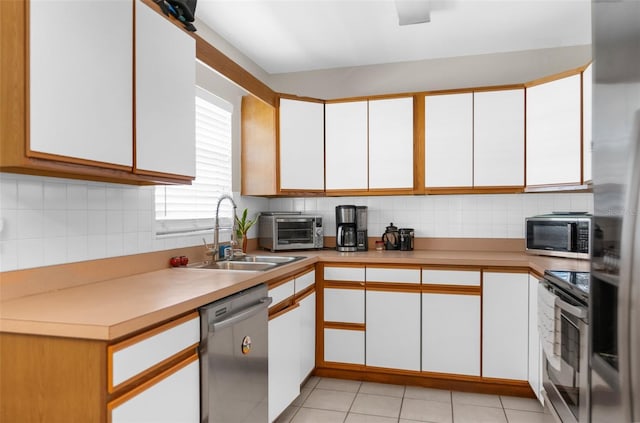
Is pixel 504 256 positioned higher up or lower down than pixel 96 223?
lower down

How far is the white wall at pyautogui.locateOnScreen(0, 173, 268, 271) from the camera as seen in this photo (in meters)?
1.60

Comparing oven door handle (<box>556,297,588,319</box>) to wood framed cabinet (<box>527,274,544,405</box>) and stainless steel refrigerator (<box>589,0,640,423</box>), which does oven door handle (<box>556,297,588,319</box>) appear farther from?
stainless steel refrigerator (<box>589,0,640,423</box>)

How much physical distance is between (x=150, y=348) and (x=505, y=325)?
2.42m

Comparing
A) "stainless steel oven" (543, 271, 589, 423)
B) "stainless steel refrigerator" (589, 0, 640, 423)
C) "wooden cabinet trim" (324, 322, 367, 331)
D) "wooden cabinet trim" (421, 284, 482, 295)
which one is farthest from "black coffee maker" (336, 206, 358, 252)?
"stainless steel refrigerator" (589, 0, 640, 423)

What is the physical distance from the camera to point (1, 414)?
52.1 inches

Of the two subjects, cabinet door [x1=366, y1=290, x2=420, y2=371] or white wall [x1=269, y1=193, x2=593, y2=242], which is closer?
cabinet door [x1=366, y1=290, x2=420, y2=371]

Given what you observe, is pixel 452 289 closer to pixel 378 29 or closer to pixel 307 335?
pixel 307 335

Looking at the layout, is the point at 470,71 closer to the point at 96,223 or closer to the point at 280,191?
the point at 280,191

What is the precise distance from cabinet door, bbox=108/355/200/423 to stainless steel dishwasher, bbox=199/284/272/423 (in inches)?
2.2

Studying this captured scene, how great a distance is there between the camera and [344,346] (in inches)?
126

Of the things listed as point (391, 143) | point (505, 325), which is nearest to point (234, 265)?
point (391, 143)

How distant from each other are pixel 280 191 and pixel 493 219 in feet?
5.94

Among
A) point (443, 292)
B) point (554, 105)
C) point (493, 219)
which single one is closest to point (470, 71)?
point (554, 105)

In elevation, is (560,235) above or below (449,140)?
below
